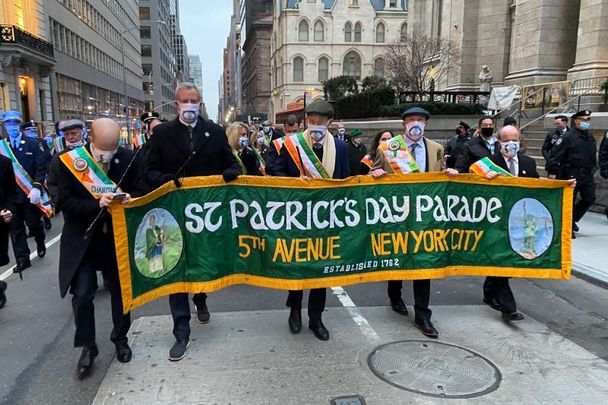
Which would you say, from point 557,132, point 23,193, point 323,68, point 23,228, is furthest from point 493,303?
point 323,68

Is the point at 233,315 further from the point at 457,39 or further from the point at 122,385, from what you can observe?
the point at 457,39

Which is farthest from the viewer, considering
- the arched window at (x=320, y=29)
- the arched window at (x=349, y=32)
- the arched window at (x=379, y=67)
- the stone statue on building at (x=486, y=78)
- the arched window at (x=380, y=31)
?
the arched window at (x=380, y=31)

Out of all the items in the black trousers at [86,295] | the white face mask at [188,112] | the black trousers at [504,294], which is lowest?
the black trousers at [504,294]

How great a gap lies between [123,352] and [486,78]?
80.9 feet

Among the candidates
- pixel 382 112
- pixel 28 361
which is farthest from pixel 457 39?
pixel 28 361

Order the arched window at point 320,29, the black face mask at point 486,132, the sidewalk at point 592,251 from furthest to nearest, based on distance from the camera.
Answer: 1. the arched window at point 320,29
2. the sidewalk at point 592,251
3. the black face mask at point 486,132

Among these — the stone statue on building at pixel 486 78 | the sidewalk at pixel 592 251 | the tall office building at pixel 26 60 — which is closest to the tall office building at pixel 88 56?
the tall office building at pixel 26 60

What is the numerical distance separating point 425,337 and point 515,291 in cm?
220

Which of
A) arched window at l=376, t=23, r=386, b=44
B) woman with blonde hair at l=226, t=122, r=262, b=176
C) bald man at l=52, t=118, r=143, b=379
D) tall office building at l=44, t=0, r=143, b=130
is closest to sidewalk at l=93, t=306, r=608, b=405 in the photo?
bald man at l=52, t=118, r=143, b=379

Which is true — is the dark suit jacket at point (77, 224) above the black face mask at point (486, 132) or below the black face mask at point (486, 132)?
below

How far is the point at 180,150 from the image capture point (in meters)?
4.39

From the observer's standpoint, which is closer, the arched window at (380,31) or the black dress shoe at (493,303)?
the black dress shoe at (493,303)

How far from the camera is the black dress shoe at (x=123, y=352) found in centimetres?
421

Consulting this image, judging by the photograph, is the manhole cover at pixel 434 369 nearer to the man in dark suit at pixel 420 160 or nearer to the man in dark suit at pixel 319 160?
the man in dark suit at pixel 420 160
